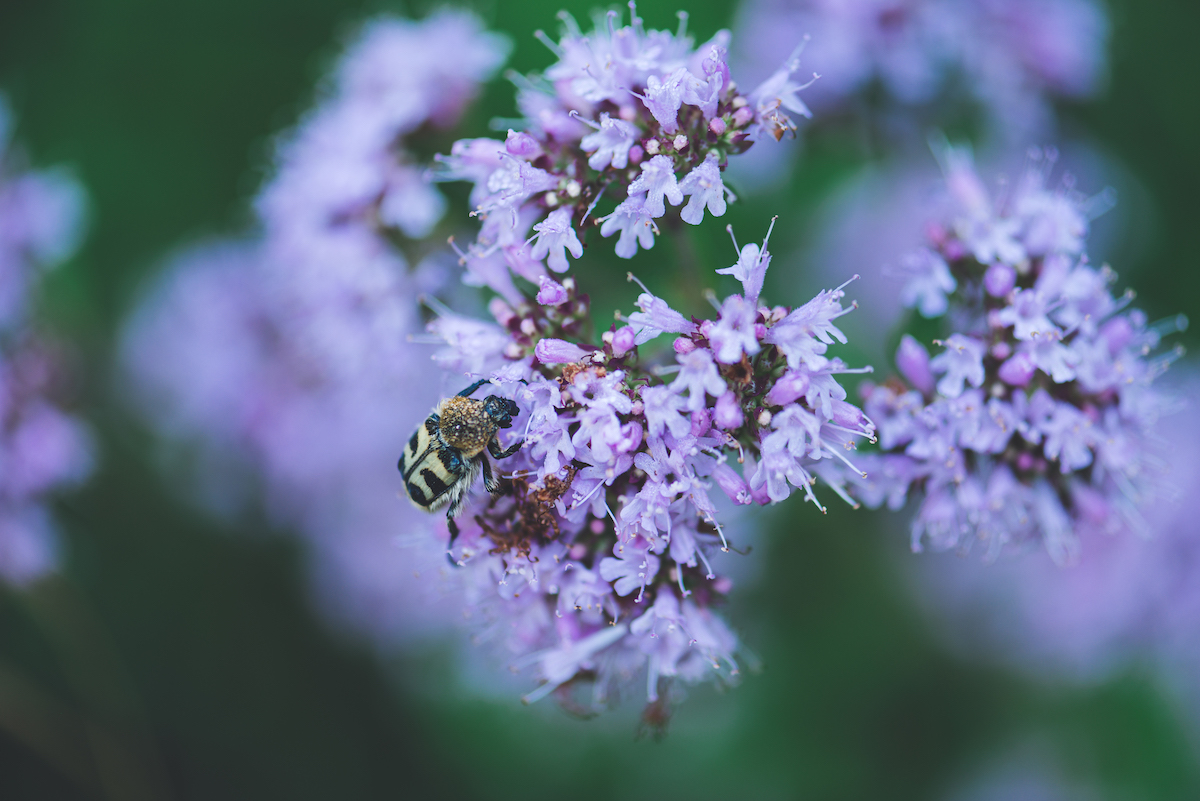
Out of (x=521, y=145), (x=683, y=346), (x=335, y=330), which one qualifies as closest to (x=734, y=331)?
(x=683, y=346)

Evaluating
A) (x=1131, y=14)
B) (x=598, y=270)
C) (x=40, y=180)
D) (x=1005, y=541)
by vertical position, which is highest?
(x=40, y=180)

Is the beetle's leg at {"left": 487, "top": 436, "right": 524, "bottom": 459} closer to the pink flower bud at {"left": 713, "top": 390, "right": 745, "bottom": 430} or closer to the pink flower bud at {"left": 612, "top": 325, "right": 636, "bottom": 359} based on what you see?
the pink flower bud at {"left": 612, "top": 325, "right": 636, "bottom": 359}

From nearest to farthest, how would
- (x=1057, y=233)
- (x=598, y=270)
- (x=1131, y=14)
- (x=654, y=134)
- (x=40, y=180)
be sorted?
(x=654, y=134) → (x=1057, y=233) → (x=598, y=270) → (x=40, y=180) → (x=1131, y=14)

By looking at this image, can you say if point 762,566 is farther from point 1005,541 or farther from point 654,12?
point 654,12

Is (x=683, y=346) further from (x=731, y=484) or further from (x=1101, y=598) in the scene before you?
(x=1101, y=598)

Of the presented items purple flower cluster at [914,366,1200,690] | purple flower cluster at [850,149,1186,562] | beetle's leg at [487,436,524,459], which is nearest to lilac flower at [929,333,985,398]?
purple flower cluster at [850,149,1186,562]

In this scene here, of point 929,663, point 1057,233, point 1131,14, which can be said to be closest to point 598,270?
point 1057,233

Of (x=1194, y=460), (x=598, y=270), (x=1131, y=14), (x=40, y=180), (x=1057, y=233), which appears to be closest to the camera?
(x=1057, y=233)

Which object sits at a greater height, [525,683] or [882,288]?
[882,288]
